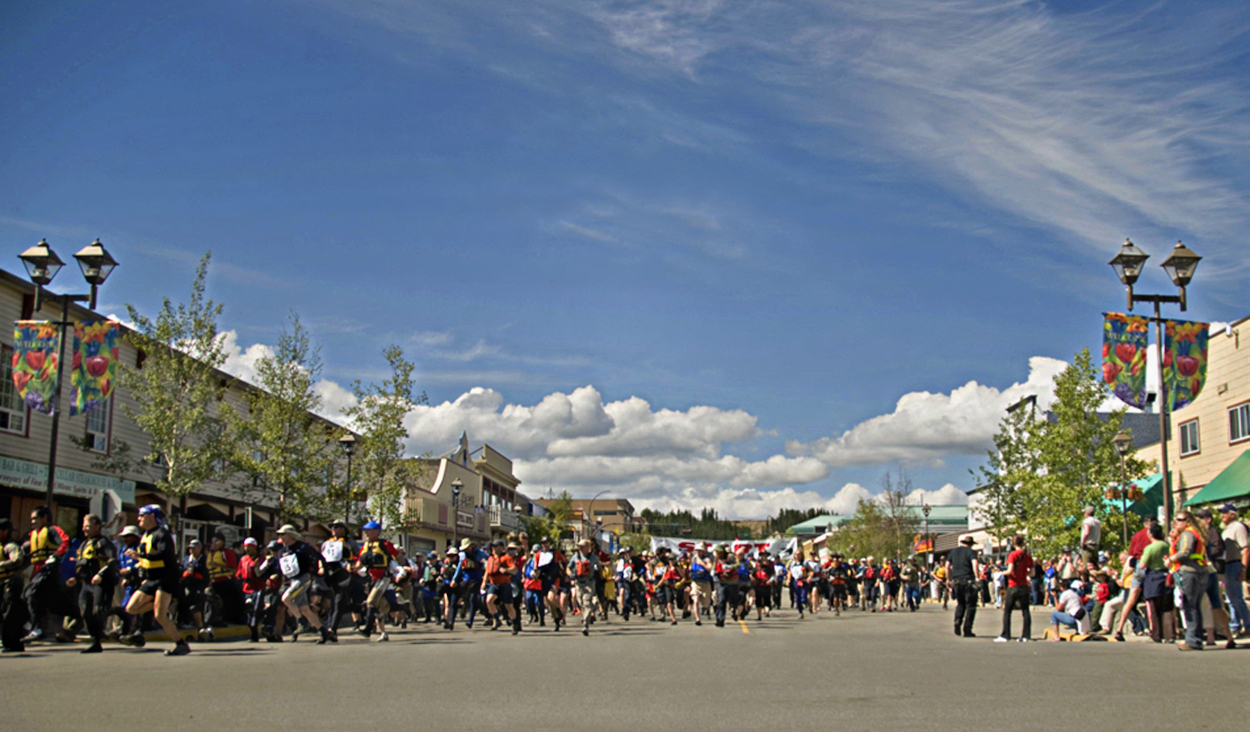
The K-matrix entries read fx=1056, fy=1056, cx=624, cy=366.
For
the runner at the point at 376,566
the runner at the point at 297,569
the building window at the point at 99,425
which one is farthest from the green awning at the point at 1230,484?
the building window at the point at 99,425

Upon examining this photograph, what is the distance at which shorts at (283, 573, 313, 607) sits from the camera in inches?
627

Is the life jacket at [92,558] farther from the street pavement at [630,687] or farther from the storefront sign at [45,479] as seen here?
the storefront sign at [45,479]

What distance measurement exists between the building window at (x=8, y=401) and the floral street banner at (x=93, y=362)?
469 cm

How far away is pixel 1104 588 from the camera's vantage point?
58.1ft

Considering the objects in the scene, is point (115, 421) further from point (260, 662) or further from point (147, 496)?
point (260, 662)

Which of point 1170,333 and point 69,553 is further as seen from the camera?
point 1170,333

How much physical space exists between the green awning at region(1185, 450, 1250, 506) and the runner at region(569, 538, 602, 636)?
18198mm

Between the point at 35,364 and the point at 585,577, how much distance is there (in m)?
11.5

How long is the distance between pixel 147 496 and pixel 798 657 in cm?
2392

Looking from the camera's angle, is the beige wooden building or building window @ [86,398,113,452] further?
the beige wooden building

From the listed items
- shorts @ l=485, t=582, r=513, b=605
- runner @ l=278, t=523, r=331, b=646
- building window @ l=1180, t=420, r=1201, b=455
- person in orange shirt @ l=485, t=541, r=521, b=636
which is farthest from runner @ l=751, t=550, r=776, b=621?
building window @ l=1180, t=420, r=1201, b=455

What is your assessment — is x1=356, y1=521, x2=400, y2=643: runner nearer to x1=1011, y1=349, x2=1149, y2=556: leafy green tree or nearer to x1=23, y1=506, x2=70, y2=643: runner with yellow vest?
x1=23, y1=506, x2=70, y2=643: runner with yellow vest

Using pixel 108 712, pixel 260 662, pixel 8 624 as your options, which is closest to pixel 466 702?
pixel 108 712

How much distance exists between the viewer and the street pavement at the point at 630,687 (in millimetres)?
7746
